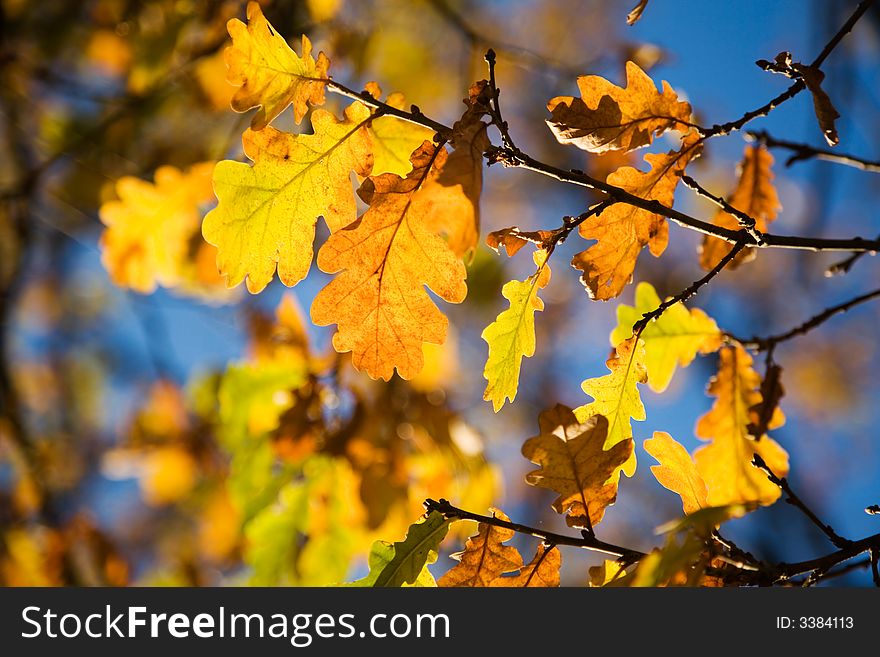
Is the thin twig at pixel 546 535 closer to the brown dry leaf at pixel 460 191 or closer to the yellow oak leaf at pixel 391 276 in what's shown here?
the yellow oak leaf at pixel 391 276

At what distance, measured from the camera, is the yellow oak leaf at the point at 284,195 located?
1.04 metres

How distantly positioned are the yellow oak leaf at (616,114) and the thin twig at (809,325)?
440mm

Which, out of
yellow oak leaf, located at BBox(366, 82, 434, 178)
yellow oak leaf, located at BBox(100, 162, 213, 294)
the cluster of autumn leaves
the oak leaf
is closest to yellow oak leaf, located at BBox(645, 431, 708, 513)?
the cluster of autumn leaves

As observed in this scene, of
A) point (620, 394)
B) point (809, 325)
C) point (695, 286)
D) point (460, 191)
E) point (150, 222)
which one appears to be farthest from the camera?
point (150, 222)

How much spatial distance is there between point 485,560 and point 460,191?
575mm

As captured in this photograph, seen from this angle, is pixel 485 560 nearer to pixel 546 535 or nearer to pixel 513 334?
pixel 546 535

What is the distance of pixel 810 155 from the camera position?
1.31 meters

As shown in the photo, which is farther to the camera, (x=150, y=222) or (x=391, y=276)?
(x=150, y=222)

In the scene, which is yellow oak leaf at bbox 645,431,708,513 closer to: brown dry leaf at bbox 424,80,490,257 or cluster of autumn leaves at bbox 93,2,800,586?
cluster of autumn leaves at bbox 93,2,800,586

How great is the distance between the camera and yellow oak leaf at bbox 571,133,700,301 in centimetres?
106

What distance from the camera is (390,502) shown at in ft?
6.82

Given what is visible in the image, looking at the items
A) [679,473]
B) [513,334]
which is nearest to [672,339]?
[679,473]

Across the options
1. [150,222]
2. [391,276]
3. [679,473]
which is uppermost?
[150,222]

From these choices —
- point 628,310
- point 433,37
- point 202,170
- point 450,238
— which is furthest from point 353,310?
point 433,37
